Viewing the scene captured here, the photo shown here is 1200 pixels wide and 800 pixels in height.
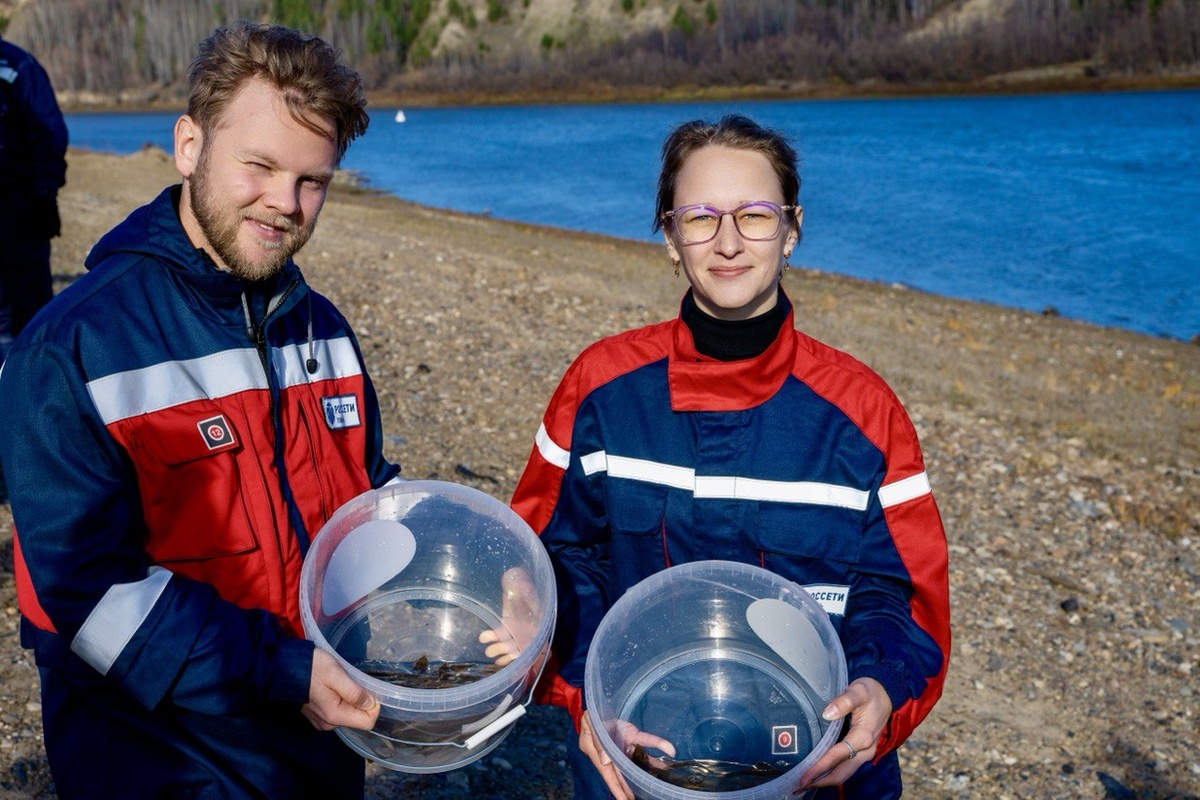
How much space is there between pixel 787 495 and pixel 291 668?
103 centimetres

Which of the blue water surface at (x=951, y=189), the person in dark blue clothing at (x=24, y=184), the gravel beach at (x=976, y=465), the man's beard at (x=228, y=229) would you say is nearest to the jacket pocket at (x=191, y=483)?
the man's beard at (x=228, y=229)

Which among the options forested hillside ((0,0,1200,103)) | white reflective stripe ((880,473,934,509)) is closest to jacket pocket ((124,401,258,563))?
white reflective stripe ((880,473,934,509))

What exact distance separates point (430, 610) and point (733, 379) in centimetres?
86

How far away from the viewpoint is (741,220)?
7.55 feet

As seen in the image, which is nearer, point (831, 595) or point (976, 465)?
point (831, 595)

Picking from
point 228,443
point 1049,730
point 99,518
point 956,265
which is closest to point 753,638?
point 228,443

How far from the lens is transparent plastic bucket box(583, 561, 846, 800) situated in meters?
1.95

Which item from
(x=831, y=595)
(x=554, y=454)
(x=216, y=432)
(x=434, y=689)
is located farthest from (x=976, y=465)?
(x=216, y=432)

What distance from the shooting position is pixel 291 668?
191 cm

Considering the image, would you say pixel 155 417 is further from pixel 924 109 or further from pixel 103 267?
pixel 924 109

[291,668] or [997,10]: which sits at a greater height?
[997,10]

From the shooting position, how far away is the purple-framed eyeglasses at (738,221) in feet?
7.54

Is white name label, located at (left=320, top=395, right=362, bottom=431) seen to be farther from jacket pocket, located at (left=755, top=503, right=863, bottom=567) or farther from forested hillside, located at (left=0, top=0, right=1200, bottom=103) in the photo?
forested hillside, located at (left=0, top=0, right=1200, bottom=103)

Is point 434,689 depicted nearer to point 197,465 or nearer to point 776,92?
point 197,465
